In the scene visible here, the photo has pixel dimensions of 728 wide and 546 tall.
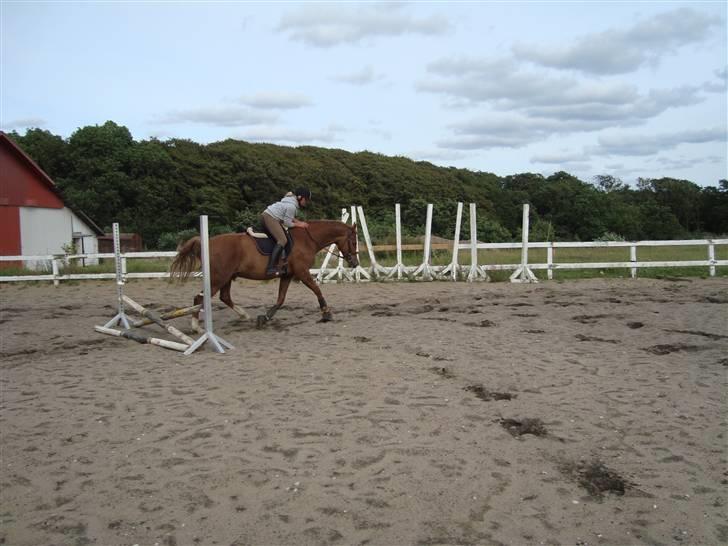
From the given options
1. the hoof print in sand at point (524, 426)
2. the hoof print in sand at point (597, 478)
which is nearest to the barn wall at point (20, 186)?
the hoof print in sand at point (524, 426)

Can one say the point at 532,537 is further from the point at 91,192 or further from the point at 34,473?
the point at 91,192

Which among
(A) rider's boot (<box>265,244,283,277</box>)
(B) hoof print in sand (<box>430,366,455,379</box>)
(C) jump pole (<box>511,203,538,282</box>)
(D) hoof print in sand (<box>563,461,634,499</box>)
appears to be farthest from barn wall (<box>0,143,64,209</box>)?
(D) hoof print in sand (<box>563,461,634,499</box>)

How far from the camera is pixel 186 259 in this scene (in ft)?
30.1

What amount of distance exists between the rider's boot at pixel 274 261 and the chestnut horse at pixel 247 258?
95 millimetres

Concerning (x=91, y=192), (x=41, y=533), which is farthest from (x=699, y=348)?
(x=91, y=192)

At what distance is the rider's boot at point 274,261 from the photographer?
31.0ft

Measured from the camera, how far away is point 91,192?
35562 mm

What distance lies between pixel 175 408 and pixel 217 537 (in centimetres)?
223

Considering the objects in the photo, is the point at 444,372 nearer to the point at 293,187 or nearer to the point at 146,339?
the point at 146,339

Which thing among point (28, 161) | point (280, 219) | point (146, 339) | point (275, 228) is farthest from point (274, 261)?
point (28, 161)

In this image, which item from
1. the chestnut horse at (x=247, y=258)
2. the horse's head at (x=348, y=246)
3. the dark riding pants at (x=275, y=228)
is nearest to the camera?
the chestnut horse at (x=247, y=258)

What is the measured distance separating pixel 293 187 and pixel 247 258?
32.3 meters

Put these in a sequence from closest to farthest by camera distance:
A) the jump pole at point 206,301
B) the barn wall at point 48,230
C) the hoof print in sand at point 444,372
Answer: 1. the hoof print in sand at point 444,372
2. the jump pole at point 206,301
3. the barn wall at point 48,230

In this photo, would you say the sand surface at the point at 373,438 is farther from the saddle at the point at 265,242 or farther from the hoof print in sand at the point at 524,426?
the saddle at the point at 265,242
